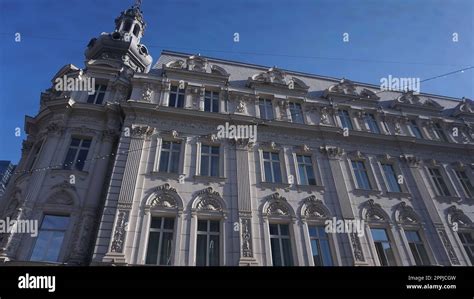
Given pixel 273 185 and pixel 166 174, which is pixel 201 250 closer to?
pixel 166 174

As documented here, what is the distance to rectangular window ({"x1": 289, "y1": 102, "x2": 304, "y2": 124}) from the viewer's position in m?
18.2

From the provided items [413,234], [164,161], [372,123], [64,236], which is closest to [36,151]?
[64,236]

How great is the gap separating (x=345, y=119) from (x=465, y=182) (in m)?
9.35

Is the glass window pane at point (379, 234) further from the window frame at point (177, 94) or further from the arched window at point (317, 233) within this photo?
the window frame at point (177, 94)

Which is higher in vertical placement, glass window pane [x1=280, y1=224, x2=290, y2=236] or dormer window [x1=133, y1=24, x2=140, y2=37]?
dormer window [x1=133, y1=24, x2=140, y2=37]

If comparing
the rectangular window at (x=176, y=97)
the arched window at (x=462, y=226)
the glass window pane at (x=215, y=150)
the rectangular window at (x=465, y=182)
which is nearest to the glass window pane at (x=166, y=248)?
the glass window pane at (x=215, y=150)

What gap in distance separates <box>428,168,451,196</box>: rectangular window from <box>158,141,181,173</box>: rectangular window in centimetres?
1671

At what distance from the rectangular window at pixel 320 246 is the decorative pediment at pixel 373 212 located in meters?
2.85

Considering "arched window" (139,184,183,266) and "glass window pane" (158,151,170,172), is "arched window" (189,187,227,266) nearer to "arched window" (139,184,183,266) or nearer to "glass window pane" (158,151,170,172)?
"arched window" (139,184,183,266)

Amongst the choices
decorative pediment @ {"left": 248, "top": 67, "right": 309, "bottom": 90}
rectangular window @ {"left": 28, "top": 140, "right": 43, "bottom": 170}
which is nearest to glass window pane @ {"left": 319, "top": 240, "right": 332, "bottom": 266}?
decorative pediment @ {"left": 248, "top": 67, "right": 309, "bottom": 90}

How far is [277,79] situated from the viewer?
20.2m
